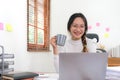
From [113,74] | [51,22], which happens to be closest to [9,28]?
[51,22]

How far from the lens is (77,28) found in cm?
212

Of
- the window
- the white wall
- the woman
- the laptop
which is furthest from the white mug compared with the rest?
the window

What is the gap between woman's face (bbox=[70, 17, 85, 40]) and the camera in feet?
6.93

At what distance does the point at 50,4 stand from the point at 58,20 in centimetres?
34

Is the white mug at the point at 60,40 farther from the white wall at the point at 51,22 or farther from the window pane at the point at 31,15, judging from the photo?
the window pane at the point at 31,15

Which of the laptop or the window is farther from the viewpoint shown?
the window

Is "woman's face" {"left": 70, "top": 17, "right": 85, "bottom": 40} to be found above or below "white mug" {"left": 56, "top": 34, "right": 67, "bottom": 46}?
above

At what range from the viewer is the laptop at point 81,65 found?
47.9 inches

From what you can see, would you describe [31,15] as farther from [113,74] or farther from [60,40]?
[113,74]

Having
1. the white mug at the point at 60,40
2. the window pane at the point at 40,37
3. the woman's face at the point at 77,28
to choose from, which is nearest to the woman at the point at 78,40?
the woman's face at the point at 77,28

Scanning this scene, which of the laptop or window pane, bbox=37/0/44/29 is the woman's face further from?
window pane, bbox=37/0/44/29

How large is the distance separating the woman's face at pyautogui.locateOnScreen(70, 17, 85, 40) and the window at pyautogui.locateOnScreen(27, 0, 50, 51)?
105cm

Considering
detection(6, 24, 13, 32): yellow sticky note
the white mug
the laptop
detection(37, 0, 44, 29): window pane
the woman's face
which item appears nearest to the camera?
the laptop

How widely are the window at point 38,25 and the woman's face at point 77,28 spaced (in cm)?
105
